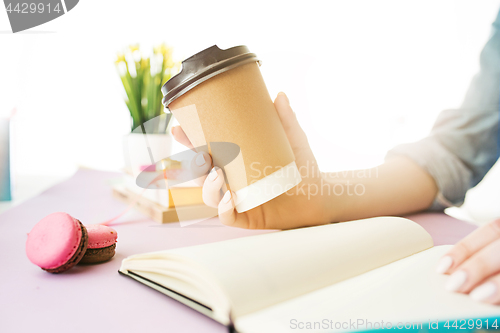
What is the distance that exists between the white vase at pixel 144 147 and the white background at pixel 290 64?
691 mm

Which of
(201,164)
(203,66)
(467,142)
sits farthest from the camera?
(467,142)

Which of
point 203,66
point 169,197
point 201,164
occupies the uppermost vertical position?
point 203,66

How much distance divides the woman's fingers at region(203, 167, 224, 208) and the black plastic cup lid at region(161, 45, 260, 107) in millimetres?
148

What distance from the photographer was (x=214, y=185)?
553mm

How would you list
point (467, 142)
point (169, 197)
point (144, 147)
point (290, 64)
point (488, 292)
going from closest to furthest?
point (488, 292) → point (169, 197) → point (467, 142) → point (144, 147) → point (290, 64)

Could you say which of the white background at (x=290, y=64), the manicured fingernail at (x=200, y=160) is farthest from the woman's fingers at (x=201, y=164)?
the white background at (x=290, y=64)

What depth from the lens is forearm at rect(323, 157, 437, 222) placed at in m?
0.77

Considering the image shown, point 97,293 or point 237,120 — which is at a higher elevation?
point 237,120

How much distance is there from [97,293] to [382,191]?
71 centimetres

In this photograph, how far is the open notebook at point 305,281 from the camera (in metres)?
0.29

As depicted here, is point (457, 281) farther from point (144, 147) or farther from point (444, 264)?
point (144, 147)

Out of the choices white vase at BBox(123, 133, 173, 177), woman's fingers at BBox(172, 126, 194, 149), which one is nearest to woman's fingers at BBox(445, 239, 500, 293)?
woman's fingers at BBox(172, 126, 194, 149)

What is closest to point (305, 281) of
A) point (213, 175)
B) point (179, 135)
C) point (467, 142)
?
point (213, 175)

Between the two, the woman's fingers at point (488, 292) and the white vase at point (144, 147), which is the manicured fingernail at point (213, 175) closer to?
the woman's fingers at point (488, 292)
